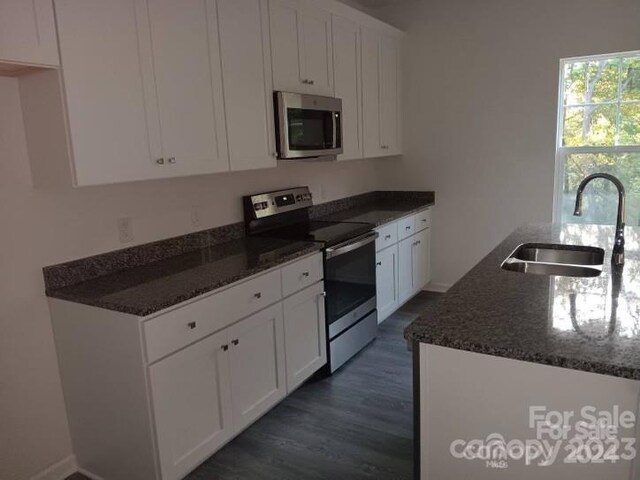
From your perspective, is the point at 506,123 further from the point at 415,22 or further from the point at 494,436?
the point at 494,436

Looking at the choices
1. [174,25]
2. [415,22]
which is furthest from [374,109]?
[174,25]

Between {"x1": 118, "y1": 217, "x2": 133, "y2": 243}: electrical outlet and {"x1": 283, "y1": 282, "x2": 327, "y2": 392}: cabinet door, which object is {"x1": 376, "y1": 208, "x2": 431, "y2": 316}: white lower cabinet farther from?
{"x1": 118, "y1": 217, "x2": 133, "y2": 243}: electrical outlet

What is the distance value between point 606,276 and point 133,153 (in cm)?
195

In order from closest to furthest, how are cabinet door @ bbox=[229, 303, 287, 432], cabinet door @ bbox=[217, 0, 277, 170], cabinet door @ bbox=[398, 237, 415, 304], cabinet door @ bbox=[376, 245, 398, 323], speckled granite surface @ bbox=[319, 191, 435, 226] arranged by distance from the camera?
1. cabinet door @ bbox=[229, 303, 287, 432]
2. cabinet door @ bbox=[217, 0, 277, 170]
3. cabinet door @ bbox=[376, 245, 398, 323]
4. speckled granite surface @ bbox=[319, 191, 435, 226]
5. cabinet door @ bbox=[398, 237, 415, 304]

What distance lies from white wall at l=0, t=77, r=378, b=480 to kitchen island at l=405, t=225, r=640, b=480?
5.15 ft

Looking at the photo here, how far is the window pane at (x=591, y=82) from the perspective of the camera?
150 inches

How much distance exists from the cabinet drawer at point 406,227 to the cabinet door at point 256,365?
1.68 metres

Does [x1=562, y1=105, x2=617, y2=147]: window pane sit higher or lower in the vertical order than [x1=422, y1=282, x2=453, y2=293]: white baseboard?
higher

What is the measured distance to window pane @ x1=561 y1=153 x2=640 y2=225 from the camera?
3852 mm

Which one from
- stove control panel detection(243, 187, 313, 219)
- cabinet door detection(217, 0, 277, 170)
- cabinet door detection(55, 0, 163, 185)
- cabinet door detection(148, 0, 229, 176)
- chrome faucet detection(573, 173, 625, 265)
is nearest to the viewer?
cabinet door detection(55, 0, 163, 185)

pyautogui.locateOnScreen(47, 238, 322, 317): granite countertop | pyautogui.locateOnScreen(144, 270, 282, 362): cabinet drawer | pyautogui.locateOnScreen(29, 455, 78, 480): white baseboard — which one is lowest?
pyautogui.locateOnScreen(29, 455, 78, 480): white baseboard

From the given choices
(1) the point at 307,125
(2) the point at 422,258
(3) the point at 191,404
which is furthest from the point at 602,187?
(3) the point at 191,404

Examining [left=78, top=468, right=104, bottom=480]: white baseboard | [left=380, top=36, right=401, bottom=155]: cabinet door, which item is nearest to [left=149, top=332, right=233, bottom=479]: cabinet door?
[left=78, top=468, right=104, bottom=480]: white baseboard

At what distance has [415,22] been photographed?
4395mm
